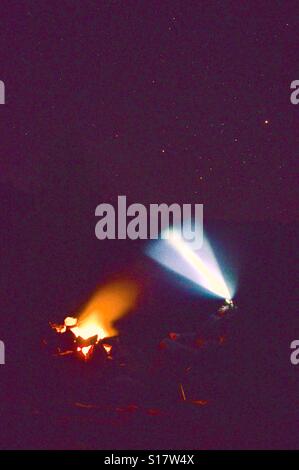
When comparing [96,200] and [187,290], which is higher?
[96,200]

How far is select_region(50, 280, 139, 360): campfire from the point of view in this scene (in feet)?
21.3

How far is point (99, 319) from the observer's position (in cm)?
775

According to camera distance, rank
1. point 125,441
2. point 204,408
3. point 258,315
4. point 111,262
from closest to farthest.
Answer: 1. point 125,441
2. point 204,408
3. point 258,315
4. point 111,262

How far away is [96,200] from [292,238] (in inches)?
153

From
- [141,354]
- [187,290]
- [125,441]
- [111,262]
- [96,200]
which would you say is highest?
[96,200]

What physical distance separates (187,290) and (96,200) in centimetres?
248

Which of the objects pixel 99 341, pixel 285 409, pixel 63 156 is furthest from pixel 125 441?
pixel 63 156

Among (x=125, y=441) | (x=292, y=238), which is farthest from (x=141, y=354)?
(x=292, y=238)

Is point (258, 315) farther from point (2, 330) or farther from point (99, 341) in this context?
point (2, 330)

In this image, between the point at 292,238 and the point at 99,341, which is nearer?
the point at 99,341

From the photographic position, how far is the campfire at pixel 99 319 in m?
6.50

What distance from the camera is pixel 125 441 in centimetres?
518

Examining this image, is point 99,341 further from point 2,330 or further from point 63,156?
point 63,156

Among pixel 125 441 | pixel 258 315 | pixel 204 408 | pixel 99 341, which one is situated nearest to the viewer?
pixel 125 441
